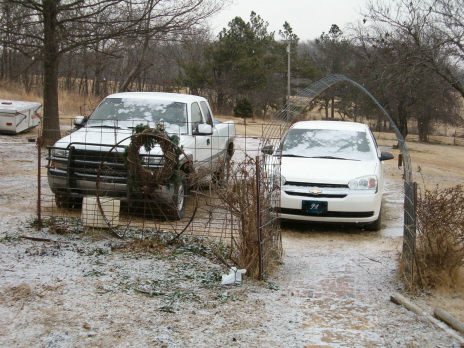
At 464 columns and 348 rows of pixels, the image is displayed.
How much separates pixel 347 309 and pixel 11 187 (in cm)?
756

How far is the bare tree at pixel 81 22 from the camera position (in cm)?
1568

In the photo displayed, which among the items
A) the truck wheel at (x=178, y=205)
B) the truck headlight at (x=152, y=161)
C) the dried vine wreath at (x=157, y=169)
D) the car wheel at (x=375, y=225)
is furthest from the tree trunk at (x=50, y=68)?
the car wheel at (x=375, y=225)

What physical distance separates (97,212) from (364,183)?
3.72 meters

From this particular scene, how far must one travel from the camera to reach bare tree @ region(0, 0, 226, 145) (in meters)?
15.7

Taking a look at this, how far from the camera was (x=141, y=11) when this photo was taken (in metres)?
16.4

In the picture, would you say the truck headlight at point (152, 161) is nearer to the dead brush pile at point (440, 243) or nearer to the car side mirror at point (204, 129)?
the car side mirror at point (204, 129)

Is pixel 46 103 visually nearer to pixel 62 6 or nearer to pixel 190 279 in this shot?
pixel 62 6

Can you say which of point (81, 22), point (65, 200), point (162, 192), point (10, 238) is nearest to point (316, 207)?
point (162, 192)

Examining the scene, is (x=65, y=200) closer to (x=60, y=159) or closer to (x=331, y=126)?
(x=60, y=159)

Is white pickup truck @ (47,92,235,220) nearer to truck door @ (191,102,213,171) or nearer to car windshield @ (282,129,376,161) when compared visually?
truck door @ (191,102,213,171)

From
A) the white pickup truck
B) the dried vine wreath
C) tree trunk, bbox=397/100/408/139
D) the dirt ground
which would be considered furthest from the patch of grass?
tree trunk, bbox=397/100/408/139

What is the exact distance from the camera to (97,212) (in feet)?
23.4

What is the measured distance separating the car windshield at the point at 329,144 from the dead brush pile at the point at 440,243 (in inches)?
139

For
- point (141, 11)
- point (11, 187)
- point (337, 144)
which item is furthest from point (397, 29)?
point (11, 187)
